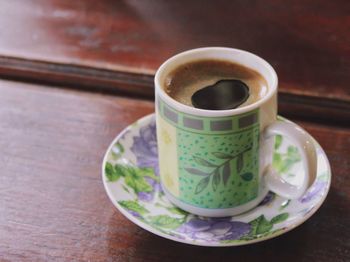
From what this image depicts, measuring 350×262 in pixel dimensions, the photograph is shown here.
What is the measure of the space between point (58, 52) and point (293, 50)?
36 centimetres

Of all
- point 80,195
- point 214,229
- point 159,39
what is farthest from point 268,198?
point 159,39

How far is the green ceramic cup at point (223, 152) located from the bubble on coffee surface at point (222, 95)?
29mm

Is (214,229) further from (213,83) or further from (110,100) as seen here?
(110,100)

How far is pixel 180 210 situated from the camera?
2.04 feet

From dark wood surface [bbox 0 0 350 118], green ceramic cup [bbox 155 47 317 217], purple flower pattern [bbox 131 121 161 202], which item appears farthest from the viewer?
dark wood surface [bbox 0 0 350 118]

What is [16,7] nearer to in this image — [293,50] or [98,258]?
[293,50]

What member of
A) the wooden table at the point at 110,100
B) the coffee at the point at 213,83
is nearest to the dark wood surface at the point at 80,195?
the wooden table at the point at 110,100

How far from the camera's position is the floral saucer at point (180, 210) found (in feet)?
1.86

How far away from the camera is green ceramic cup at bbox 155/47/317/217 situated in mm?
554

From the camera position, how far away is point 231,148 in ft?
1.85

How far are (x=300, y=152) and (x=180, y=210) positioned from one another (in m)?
0.15

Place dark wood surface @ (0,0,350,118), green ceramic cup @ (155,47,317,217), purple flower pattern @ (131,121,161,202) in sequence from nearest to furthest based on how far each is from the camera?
green ceramic cup @ (155,47,317,217) < purple flower pattern @ (131,121,161,202) < dark wood surface @ (0,0,350,118)

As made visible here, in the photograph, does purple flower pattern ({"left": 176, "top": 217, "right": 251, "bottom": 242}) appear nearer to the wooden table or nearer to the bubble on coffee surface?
the wooden table

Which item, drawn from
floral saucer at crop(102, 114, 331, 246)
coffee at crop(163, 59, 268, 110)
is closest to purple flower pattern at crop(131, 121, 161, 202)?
floral saucer at crop(102, 114, 331, 246)
